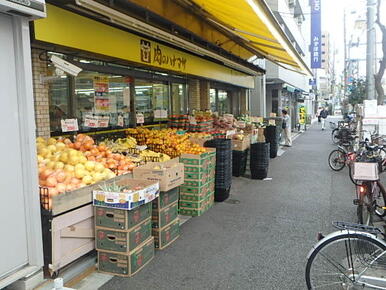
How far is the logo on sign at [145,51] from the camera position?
740 cm

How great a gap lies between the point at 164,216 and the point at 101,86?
3.97m

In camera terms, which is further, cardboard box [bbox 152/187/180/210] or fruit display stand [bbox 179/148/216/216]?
fruit display stand [bbox 179/148/216/216]

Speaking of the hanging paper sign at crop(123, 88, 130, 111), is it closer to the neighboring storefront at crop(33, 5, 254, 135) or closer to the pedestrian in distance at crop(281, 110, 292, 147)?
the neighboring storefront at crop(33, 5, 254, 135)

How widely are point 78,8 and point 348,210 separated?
6.03 meters

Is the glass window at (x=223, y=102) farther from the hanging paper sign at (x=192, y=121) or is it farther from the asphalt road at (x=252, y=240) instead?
the asphalt road at (x=252, y=240)

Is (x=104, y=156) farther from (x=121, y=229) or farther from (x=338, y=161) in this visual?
(x=338, y=161)

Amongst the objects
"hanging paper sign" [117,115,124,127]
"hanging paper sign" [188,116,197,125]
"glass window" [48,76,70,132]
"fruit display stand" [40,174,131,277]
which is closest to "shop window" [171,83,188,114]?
"hanging paper sign" [188,116,197,125]

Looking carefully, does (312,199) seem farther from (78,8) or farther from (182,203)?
(78,8)

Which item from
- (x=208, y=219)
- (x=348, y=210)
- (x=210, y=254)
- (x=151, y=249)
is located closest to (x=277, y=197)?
(x=348, y=210)

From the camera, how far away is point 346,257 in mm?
3609

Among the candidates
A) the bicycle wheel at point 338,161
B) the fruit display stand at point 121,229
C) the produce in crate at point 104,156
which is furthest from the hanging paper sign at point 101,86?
the bicycle wheel at point 338,161

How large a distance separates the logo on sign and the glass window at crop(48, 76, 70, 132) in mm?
1583

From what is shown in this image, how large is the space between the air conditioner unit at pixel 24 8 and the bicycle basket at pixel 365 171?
4849mm

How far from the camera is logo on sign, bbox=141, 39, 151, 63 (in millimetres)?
7402
